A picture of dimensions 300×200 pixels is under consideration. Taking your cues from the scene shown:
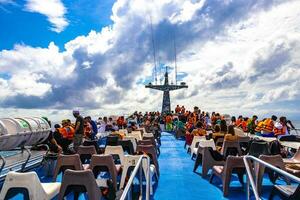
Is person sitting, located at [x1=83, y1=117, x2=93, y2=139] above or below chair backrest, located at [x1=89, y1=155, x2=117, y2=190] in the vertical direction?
above

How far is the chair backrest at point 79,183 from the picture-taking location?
450 centimetres

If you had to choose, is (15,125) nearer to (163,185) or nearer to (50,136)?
(50,136)

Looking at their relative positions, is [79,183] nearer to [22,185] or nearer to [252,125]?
[22,185]

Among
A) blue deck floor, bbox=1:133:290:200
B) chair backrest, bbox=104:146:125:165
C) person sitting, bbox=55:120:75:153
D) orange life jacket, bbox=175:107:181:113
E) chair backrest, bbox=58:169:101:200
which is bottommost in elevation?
blue deck floor, bbox=1:133:290:200

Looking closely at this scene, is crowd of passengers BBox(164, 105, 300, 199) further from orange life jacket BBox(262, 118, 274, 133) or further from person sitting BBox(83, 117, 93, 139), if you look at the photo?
person sitting BBox(83, 117, 93, 139)

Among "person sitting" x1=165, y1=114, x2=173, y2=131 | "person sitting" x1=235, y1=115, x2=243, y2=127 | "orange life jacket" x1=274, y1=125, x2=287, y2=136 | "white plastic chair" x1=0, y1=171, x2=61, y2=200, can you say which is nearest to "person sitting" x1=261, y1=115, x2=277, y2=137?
"orange life jacket" x1=274, y1=125, x2=287, y2=136

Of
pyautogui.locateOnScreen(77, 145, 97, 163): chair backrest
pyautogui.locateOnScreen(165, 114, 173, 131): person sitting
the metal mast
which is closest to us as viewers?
pyautogui.locateOnScreen(77, 145, 97, 163): chair backrest

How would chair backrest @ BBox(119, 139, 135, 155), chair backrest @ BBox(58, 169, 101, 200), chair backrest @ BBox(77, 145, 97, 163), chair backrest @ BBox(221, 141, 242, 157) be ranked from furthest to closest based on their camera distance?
chair backrest @ BBox(119, 139, 135, 155), chair backrest @ BBox(221, 141, 242, 157), chair backrest @ BBox(77, 145, 97, 163), chair backrest @ BBox(58, 169, 101, 200)

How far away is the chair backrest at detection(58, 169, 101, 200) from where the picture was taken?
4500 mm

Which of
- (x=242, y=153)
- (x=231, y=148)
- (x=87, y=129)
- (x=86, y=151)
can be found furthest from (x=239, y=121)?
(x=86, y=151)

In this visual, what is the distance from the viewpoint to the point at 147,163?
6250 millimetres

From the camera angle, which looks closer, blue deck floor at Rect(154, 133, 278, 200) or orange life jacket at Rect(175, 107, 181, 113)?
blue deck floor at Rect(154, 133, 278, 200)

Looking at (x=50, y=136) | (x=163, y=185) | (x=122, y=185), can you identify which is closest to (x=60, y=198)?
(x=122, y=185)

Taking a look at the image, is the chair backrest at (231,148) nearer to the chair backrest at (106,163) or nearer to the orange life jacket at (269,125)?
the chair backrest at (106,163)
